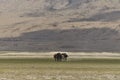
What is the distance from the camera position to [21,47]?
648 feet

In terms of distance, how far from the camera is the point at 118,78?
42.2 metres

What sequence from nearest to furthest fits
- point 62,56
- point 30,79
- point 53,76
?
point 30,79
point 53,76
point 62,56

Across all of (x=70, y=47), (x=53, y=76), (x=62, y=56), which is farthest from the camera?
(x=70, y=47)

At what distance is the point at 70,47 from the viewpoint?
195500 millimetres

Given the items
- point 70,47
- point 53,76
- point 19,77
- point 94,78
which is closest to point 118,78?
point 94,78

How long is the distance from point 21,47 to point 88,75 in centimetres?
15414

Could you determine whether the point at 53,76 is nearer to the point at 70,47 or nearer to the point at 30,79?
the point at 30,79

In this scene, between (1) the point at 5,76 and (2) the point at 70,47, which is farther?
(2) the point at 70,47

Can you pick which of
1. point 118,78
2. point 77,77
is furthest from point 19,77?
point 118,78

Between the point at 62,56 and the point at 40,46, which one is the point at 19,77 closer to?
the point at 62,56

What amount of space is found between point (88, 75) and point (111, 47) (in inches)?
5990

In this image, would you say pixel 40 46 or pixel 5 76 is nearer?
pixel 5 76

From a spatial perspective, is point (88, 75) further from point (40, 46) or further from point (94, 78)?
point (40, 46)

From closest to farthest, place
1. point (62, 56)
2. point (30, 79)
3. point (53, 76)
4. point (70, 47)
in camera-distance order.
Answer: point (30, 79)
point (53, 76)
point (62, 56)
point (70, 47)
